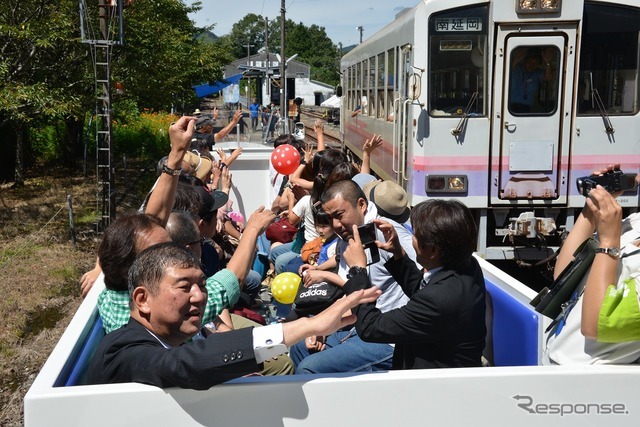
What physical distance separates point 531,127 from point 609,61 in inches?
40.9

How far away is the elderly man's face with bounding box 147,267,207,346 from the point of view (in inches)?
91.5

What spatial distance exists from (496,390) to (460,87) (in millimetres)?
5594

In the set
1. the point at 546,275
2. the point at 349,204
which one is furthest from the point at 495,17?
the point at 349,204

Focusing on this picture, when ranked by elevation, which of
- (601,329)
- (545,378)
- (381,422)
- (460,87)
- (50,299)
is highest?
(460,87)

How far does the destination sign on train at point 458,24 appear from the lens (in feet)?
23.4

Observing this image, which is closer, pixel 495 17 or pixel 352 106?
pixel 495 17

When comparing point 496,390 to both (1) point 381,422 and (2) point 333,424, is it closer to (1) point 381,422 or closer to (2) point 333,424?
(1) point 381,422

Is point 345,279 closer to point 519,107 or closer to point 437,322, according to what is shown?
point 437,322

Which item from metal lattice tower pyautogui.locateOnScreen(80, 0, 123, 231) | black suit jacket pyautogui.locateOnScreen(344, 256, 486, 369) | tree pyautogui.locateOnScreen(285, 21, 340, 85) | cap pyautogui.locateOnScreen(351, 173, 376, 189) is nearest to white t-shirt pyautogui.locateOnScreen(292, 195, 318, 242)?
cap pyautogui.locateOnScreen(351, 173, 376, 189)

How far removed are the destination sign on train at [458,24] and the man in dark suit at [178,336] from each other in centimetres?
531

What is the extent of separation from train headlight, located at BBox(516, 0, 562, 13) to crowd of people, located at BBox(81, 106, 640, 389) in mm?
4012

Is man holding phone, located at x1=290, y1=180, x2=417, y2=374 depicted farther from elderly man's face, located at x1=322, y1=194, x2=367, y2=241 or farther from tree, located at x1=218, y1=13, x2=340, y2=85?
tree, located at x1=218, y1=13, x2=340, y2=85

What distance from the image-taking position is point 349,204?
147 inches

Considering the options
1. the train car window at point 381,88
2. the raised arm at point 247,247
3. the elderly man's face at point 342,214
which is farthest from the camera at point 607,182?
the train car window at point 381,88
